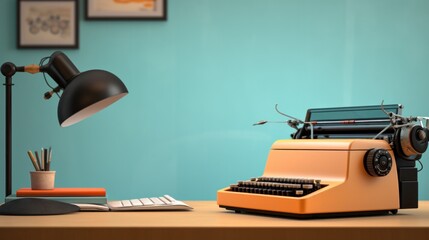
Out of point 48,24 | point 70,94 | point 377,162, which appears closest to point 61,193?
point 70,94

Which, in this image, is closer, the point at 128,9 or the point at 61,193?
the point at 61,193

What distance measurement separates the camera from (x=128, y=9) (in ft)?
11.8

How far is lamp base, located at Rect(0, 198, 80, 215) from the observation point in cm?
192

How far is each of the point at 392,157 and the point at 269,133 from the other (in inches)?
64.9

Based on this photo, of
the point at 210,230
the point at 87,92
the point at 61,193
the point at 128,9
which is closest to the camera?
the point at 210,230

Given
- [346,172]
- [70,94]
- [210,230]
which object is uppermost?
[70,94]

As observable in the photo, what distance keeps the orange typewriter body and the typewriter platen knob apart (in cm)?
2

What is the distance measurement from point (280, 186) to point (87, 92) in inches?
23.6

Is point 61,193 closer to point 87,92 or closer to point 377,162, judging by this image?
point 87,92

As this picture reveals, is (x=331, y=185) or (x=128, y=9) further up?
(x=128, y=9)

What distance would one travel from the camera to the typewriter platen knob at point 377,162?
75.0 inches

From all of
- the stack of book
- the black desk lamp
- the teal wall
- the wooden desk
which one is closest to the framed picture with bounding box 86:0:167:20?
the teal wall

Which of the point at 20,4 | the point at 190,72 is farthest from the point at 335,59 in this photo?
the point at 20,4

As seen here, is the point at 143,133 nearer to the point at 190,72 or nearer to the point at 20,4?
the point at 190,72
